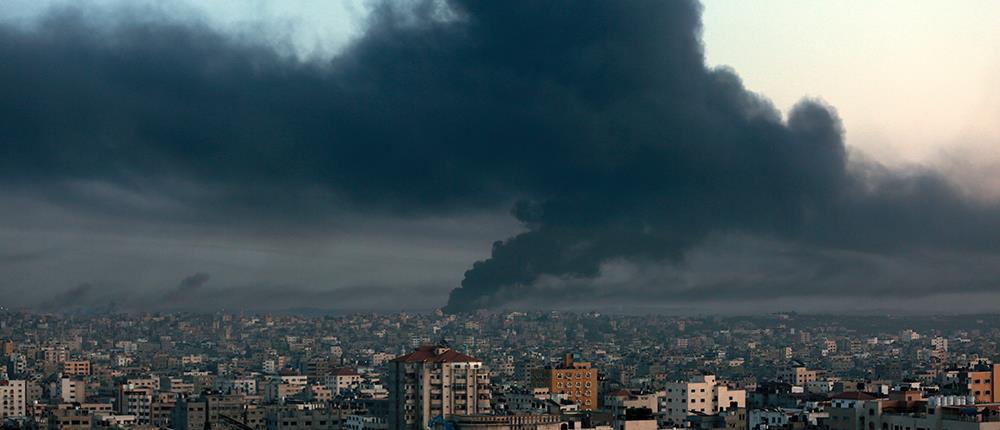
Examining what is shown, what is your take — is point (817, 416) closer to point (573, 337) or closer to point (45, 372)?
point (45, 372)

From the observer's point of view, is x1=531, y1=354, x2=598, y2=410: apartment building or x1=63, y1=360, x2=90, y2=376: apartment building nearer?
x1=531, y1=354, x2=598, y2=410: apartment building

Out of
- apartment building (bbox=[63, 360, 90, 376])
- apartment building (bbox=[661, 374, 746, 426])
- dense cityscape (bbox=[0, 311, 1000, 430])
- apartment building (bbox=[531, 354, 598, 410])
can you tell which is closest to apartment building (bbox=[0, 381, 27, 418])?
dense cityscape (bbox=[0, 311, 1000, 430])

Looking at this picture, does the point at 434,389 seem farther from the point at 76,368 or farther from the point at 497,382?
the point at 76,368

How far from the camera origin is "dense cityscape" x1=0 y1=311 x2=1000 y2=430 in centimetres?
5678

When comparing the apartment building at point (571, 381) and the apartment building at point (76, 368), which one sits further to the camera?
the apartment building at point (76, 368)

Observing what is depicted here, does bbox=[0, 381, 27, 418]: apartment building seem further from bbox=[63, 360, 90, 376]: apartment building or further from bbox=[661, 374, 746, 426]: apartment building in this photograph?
bbox=[661, 374, 746, 426]: apartment building

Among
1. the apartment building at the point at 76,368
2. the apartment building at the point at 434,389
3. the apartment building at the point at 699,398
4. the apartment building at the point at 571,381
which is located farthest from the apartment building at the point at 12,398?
the apartment building at the point at 434,389

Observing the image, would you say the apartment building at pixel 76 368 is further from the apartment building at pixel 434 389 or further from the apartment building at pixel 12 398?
the apartment building at pixel 434 389

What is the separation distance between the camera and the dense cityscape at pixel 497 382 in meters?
56.8

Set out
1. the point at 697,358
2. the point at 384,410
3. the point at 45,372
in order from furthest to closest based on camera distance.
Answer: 1. the point at 697,358
2. the point at 45,372
3. the point at 384,410

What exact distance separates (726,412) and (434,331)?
414 feet

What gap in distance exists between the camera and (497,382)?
9738cm

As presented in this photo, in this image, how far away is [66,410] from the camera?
3091 inches

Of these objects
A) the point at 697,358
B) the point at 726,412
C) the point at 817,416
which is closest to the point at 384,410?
the point at 726,412
